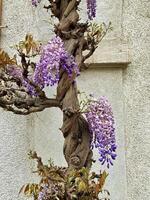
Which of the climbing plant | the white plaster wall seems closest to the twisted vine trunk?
the climbing plant

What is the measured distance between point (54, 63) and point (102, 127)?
31 cm

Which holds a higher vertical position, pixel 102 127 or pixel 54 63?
pixel 54 63

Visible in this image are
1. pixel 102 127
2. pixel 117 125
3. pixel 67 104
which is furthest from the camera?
pixel 117 125

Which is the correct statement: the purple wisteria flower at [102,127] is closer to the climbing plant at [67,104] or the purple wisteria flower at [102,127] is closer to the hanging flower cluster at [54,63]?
the climbing plant at [67,104]

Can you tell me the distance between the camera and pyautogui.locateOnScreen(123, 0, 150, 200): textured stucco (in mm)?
2518

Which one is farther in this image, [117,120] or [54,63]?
[117,120]

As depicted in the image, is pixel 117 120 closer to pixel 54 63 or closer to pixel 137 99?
pixel 137 99

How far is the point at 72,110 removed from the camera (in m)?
1.68

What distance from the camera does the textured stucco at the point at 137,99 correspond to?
2.52 m

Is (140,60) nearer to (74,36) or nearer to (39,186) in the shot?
(74,36)

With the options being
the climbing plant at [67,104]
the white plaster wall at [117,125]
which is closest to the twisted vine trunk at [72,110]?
the climbing plant at [67,104]

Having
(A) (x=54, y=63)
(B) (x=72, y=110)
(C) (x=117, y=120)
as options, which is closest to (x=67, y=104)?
(B) (x=72, y=110)

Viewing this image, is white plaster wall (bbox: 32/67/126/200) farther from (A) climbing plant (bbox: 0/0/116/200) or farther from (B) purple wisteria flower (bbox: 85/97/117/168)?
(B) purple wisteria flower (bbox: 85/97/117/168)

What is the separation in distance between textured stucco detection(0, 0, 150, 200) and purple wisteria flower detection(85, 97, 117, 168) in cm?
91
